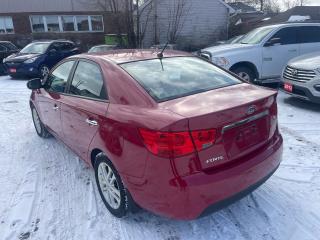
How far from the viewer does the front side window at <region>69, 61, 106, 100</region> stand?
294 centimetres

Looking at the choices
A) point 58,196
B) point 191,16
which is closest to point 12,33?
point 191,16

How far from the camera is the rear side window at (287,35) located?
788 cm

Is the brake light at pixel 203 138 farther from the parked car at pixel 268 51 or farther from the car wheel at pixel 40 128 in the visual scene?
the parked car at pixel 268 51

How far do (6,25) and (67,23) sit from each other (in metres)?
5.69

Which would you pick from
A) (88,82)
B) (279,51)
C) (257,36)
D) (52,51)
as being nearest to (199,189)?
(88,82)

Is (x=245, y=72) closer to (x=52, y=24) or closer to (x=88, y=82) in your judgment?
(x=88, y=82)

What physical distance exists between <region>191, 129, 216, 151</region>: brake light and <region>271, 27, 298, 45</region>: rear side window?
669cm

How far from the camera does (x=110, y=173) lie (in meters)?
2.85

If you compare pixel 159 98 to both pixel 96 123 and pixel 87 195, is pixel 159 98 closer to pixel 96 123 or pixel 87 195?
pixel 96 123

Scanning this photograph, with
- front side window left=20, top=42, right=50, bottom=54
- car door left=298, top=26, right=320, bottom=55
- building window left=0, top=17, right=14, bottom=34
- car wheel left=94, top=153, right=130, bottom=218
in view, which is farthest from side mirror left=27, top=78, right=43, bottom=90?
building window left=0, top=17, right=14, bottom=34

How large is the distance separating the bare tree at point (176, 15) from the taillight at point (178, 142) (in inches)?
802

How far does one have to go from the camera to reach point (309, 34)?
811 cm

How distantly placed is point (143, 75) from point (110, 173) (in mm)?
1002

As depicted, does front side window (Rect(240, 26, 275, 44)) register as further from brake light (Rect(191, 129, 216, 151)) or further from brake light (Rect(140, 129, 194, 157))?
brake light (Rect(140, 129, 194, 157))
